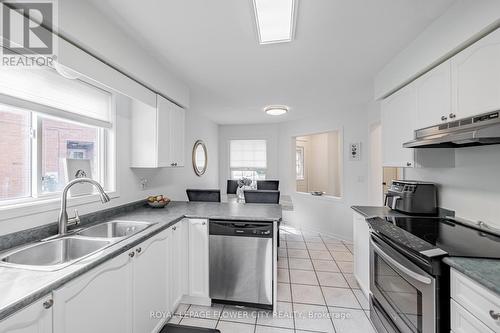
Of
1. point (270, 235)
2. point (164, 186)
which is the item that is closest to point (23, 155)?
point (164, 186)

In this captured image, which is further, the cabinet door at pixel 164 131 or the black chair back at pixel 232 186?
the black chair back at pixel 232 186

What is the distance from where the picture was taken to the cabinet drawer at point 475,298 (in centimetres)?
89

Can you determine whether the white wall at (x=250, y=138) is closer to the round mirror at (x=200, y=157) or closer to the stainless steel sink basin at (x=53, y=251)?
the round mirror at (x=200, y=157)

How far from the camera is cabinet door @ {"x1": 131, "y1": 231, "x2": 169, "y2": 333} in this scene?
4.82 ft

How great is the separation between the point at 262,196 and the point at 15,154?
2.44 meters

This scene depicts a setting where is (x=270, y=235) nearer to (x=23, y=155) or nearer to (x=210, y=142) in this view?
(x=23, y=155)

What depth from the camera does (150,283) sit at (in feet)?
5.33

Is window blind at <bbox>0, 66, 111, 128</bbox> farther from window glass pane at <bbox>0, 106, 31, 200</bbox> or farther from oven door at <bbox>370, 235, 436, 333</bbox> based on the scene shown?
oven door at <bbox>370, 235, 436, 333</bbox>

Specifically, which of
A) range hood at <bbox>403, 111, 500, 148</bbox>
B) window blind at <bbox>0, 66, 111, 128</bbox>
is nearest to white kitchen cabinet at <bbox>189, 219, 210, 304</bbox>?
window blind at <bbox>0, 66, 111, 128</bbox>

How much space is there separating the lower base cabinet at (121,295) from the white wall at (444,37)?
2.54 metres

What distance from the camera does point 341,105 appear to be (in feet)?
12.5

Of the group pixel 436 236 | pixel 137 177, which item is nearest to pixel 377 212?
pixel 436 236

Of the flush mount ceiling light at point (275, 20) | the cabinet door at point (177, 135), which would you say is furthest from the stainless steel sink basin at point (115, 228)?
the flush mount ceiling light at point (275, 20)

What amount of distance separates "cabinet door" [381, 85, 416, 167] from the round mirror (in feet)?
10.4
